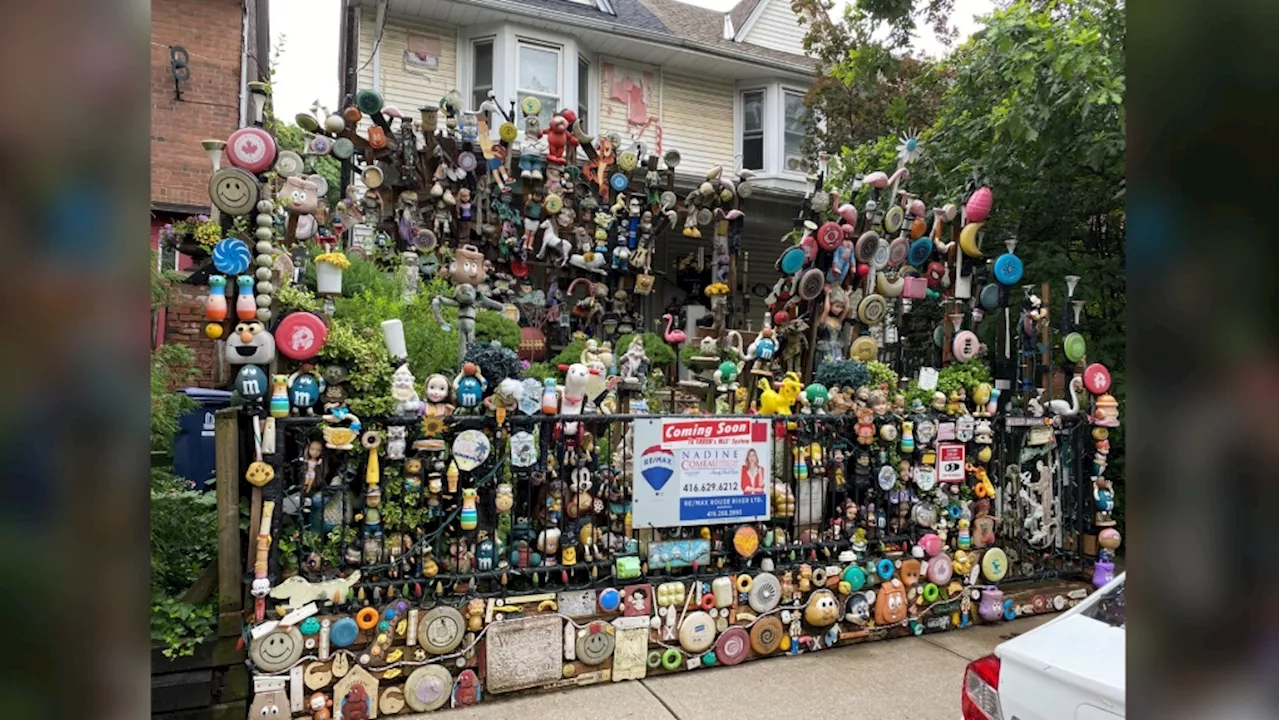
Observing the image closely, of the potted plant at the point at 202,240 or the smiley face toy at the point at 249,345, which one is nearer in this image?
the smiley face toy at the point at 249,345

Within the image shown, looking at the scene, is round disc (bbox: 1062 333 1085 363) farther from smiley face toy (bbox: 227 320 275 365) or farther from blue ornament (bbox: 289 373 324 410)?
smiley face toy (bbox: 227 320 275 365)

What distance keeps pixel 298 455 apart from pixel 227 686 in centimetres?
126

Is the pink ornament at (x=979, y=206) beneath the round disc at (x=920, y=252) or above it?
above

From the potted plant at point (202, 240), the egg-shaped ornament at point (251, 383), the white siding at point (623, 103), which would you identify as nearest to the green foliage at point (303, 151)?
the potted plant at point (202, 240)

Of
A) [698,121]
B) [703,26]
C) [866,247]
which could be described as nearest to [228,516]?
[866,247]

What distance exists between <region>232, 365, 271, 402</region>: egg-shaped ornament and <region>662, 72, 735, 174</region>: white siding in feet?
34.5

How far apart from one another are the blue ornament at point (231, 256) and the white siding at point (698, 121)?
10.3 m

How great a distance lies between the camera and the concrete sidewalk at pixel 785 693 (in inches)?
167

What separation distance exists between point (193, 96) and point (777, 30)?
10718mm

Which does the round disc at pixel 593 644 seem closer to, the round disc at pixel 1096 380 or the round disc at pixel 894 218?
the round disc at pixel 1096 380

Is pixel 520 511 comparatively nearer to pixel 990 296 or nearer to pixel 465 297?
pixel 465 297

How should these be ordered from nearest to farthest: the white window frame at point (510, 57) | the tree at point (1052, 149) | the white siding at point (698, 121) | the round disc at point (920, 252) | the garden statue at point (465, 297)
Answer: the garden statue at point (465, 297), the tree at point (1052, 149), the round disc at point (920, 252), the white window frame at point (510, 57), the white siding at point (698, 121)
